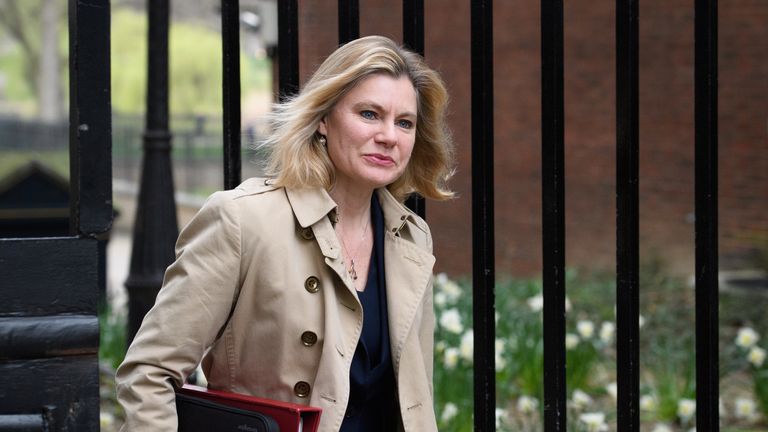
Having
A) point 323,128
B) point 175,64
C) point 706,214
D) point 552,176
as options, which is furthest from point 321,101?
point 175,64

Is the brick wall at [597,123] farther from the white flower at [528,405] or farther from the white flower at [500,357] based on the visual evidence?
the white flower at [528,405]

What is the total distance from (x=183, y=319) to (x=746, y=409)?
3931 millimetres

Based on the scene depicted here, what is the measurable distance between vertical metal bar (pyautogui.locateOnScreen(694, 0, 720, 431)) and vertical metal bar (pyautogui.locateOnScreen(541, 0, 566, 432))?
1.17 ft

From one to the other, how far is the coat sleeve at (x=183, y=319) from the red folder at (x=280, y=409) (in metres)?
0.09

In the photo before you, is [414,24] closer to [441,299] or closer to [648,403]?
[648,403]

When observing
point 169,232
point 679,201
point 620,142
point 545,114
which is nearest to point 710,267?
point 620,142

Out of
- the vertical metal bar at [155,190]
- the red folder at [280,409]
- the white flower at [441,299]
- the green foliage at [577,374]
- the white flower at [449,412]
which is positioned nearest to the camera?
the red folder at [280,409]

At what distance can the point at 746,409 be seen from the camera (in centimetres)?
558

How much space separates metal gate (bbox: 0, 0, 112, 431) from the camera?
85.9 inches

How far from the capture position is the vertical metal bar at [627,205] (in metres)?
2.84

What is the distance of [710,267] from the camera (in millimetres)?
2930

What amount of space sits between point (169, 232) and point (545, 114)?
442 centimetres

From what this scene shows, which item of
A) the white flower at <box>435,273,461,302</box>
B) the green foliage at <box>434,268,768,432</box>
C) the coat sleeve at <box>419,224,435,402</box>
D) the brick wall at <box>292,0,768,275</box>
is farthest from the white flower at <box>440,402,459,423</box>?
the brick wall at <box>292,0,768,275</box>

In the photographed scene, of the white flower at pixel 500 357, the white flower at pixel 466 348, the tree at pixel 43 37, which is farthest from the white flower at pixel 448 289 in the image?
the tree at pixel 43 37
